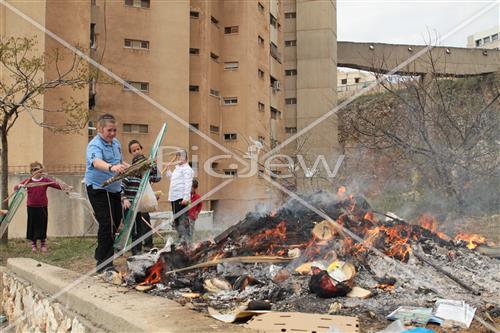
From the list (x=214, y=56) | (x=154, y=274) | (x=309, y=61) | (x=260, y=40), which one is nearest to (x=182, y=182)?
(x=154, y=274)

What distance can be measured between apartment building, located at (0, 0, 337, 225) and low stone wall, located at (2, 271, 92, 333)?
1256 cm

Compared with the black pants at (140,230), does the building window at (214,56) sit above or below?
above

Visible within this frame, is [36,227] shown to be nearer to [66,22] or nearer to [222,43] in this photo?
[66,22]

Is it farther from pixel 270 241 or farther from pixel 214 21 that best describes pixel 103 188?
pixel 214 21

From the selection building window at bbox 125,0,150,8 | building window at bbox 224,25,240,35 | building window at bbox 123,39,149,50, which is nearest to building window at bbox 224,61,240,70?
building window at bbox 224,25,240,35

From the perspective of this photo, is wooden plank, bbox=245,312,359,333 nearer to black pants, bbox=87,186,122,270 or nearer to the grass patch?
black pants, bbox=87,186,122,270

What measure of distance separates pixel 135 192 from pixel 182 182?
1.39 m

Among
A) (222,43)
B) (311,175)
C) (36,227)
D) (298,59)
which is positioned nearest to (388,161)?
(311,175)

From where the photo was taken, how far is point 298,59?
39156 millimetres

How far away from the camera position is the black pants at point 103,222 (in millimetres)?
5219

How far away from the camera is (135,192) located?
Answer: 6.72m

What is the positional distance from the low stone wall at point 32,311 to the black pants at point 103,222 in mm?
711
